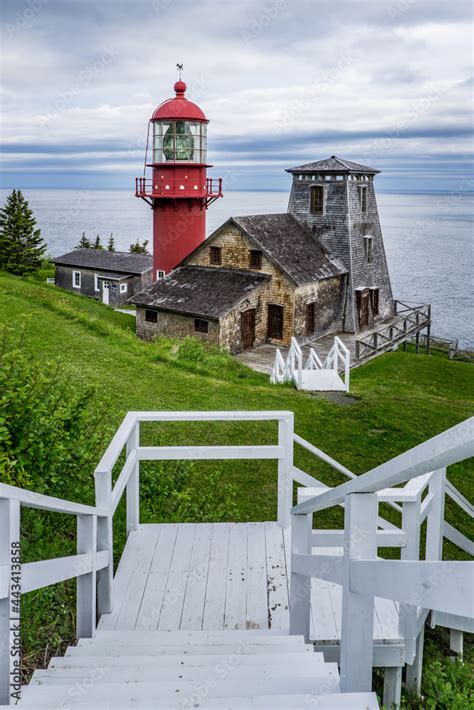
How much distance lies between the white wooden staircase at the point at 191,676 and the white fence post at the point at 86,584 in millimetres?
105

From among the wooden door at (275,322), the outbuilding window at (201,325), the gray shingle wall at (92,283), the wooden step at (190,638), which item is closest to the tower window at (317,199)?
the wooden door at (275,322)

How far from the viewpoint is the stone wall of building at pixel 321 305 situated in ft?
85.5

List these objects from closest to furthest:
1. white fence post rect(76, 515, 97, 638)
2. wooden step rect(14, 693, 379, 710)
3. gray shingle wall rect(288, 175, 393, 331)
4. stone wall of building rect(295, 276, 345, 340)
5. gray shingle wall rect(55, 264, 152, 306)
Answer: wooden step rect(14, 693, 379, 710), white fence post rect(76, 515, 97, 638), stone wall of building rect(295, 276, 345, 340), gray shingle wall rect(288, 175, 393, 331), gray shingle wall rect(55, 264, 152, 306)

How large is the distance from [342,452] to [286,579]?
5137mm

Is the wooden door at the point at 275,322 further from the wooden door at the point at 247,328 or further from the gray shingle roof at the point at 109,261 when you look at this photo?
the gray shingle roof at the point at 109,261

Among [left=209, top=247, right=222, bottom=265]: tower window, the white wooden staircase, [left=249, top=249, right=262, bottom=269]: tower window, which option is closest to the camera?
the white wooden staircase

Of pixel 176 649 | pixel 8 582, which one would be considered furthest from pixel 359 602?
pixel 176 649

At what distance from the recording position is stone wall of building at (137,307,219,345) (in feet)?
79.8

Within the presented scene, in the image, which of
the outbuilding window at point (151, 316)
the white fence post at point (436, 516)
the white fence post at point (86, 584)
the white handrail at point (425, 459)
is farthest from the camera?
the outbuilding window at point (151, 316)

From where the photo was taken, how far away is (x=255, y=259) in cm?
2606

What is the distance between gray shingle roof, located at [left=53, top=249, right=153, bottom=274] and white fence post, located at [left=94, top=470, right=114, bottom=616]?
119 feet

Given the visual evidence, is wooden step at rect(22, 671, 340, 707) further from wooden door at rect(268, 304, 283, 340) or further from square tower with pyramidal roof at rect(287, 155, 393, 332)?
square tower with pyramidal roof at rect(287, 155, 393, 332)

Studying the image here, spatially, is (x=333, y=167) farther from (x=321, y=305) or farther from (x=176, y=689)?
(x=176, y=689)

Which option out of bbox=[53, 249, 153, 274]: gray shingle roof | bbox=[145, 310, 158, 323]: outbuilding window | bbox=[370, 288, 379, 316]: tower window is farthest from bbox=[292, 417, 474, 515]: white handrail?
bbox=[53, 249, 153, 274]: gray shingle roof
